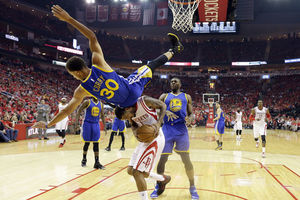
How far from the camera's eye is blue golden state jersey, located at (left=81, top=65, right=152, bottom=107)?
2.54 metres

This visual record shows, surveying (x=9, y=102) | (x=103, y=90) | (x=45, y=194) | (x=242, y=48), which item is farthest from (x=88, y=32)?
(x=242, y=48)

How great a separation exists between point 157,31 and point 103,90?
109ft

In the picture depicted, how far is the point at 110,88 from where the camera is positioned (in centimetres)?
258

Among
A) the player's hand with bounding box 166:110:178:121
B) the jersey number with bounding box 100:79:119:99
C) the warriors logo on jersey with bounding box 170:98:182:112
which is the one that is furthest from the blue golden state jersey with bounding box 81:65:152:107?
the warriors logo on jersey with bounding box 170:98:182:112

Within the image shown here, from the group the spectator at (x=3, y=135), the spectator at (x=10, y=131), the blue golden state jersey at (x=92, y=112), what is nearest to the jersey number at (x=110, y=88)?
the blue golden state jersey at (x=92, y=112)

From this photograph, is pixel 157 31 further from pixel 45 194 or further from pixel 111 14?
pixel 45 194

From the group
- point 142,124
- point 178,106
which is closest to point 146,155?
point 142,124

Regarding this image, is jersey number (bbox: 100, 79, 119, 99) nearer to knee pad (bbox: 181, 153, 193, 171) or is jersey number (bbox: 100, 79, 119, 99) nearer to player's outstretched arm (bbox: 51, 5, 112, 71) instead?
player's outstretched arm (bbox: 51, 5, 112, 71)

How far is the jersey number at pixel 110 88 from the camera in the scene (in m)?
2.57

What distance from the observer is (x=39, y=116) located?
12172 mm

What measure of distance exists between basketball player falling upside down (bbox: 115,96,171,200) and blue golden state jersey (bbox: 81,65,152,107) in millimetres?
101

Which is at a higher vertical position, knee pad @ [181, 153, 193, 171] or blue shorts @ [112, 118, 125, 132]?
blue shorts @ [112, 118, 125, 132]

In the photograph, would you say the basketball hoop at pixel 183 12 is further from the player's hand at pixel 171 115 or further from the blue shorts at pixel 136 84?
the blue shorts at pixel 136 84

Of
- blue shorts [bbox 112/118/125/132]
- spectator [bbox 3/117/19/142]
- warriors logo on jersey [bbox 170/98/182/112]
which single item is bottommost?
spectator [bbox 3/117/19/142]
